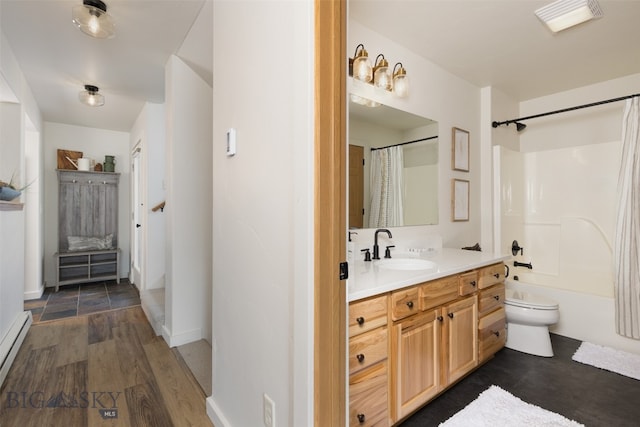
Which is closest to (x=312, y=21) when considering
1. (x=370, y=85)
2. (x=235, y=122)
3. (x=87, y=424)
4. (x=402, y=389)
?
(x=235, y=122)

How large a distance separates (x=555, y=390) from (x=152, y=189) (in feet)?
13.6

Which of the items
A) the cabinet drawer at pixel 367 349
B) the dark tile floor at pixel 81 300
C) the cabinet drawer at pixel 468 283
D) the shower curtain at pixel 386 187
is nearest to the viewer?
the cabinet drawer at pixel 367 349

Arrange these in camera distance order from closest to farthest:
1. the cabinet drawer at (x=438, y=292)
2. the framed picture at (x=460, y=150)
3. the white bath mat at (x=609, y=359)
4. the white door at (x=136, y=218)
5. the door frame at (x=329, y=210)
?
1. the door frame at (x=329, y=210)
2. the cabinet drawer at (x=438, y=292)
3. the white bath mat at (x=609, y=359)
4. the framed picture at (x=460, y=150)
5. the white door at (x=136, y=218)

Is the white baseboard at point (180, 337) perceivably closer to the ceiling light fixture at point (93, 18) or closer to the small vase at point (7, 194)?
the small vase at point (7, 194)

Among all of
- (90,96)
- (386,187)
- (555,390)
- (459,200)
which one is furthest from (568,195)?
(90,96)

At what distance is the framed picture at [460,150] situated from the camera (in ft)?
9.12

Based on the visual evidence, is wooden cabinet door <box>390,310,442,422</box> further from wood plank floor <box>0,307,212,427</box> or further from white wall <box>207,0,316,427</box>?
wood plank floor <box>0,307,212,427</box>

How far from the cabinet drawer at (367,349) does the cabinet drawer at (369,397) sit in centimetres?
3

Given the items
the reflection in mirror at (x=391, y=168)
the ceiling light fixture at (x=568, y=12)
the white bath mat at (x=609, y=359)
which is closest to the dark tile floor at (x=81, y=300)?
the reflection in mirror at (x=391, y=168)

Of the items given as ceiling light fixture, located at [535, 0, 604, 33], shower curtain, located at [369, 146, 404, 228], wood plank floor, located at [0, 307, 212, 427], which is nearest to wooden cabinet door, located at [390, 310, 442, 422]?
shower curtain, located at [369, 146, 404, 228]

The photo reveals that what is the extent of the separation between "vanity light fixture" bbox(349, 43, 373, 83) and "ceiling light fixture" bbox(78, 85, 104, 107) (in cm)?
255

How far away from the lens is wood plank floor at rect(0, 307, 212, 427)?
5.26 ft

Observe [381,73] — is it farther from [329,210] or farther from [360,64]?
[329,210]

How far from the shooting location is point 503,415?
1623 mm
